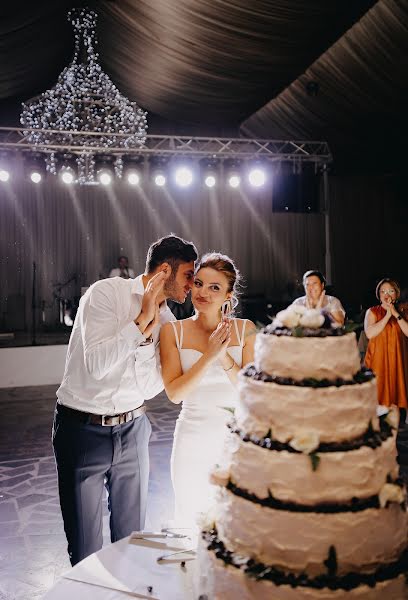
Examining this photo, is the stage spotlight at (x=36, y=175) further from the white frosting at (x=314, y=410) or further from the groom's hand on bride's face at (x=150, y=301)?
the white frosting at (x=314, y=410)

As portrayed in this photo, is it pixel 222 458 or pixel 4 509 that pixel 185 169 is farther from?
pixel 222 458

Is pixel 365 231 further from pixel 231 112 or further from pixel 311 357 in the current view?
pixel 311 357

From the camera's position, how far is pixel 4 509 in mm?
4289

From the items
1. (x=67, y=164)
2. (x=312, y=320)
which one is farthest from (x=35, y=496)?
(x=67, y=164)

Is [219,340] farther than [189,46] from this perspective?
No

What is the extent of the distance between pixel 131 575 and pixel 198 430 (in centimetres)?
78

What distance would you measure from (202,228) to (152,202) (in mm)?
1617

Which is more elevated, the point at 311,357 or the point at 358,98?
the point at 358,98

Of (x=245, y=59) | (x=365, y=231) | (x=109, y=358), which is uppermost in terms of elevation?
(x=245, y=59)

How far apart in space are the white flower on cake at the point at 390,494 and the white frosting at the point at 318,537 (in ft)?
0.06

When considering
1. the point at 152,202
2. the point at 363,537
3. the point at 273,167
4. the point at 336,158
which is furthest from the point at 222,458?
the point at 152,202

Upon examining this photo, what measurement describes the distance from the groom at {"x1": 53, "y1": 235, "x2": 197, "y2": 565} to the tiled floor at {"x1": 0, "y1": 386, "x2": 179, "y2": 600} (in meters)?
0.28

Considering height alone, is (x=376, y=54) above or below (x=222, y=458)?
above

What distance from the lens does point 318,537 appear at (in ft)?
4.33
